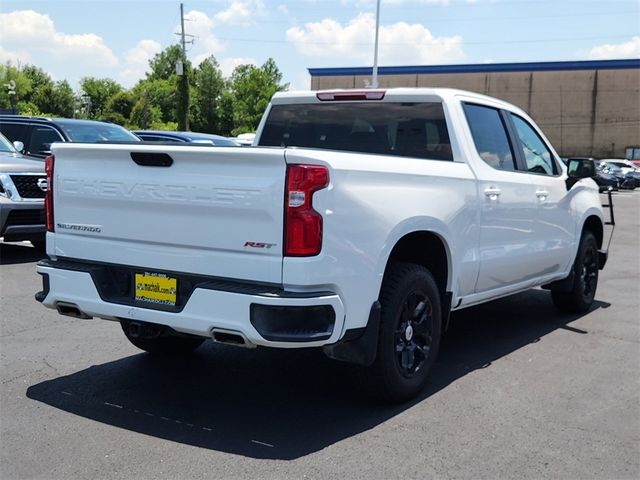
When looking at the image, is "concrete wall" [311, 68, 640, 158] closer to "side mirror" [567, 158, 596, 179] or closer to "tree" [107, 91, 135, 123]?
"tree" [107, 91, 135, 123]

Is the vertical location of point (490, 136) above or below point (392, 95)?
below

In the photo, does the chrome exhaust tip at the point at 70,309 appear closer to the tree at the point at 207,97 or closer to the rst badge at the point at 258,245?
the rst badge at the point at 258,245

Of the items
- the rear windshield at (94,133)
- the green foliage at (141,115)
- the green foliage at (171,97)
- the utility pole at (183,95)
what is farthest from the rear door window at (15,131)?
the green foliage at (171,97)

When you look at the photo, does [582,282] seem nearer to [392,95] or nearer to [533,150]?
[533,150]

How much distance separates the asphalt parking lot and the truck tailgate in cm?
93

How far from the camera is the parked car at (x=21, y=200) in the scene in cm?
981

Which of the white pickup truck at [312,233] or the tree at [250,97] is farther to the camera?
the tree at [250,97]

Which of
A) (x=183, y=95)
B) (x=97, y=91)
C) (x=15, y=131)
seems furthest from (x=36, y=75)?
(x=15, y=131)

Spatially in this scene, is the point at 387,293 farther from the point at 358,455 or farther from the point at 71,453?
the point at 71,453

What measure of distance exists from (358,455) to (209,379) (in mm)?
1584

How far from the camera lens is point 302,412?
179 inches

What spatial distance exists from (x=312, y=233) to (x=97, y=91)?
11215cm

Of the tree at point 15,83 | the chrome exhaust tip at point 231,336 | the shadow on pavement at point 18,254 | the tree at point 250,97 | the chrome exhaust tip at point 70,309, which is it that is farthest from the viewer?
the tree at point 250,97

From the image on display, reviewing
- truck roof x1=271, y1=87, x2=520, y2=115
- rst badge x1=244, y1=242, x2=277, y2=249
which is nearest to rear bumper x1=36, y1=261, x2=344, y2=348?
rst badge x1=244, y1=242, x2=277, y2=249
